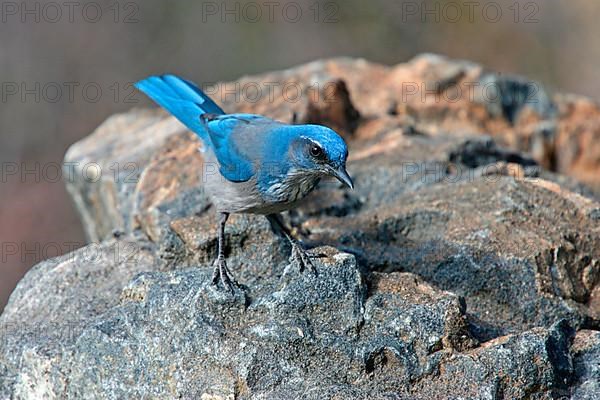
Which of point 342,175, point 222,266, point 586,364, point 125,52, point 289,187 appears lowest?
point 125,52

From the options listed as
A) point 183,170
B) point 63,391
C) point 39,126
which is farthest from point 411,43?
point 63,391

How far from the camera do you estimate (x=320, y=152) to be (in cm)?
375

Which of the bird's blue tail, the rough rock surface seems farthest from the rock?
the bird's blue tail

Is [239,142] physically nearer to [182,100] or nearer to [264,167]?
[264,167]

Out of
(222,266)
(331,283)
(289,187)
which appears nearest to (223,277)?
(222,266)

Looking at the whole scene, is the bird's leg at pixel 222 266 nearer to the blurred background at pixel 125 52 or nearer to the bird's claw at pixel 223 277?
the bird's claw at pixel 223 277

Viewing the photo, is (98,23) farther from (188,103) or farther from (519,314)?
(519,314)

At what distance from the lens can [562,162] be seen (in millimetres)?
6906

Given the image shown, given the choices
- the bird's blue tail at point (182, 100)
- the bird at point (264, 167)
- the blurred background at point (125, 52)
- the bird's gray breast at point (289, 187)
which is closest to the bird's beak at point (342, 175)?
the bird at point (264, 167)

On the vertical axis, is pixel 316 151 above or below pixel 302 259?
above

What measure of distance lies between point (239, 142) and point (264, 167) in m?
0.33

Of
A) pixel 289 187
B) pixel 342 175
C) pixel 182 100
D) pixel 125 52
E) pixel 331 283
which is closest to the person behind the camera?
pixel 331 283

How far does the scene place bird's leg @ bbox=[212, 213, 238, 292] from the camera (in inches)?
140

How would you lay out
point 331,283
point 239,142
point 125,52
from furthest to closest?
1. point 125,52
2. point 239,142
3. point 331,283
